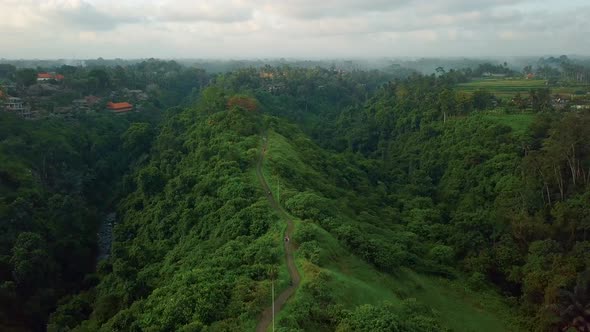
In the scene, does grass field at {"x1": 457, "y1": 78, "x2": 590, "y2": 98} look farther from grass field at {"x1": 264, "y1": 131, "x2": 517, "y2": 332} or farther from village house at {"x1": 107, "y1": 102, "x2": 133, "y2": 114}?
village house at {"x1": 107, "y1": 102, "x2": 133, "y2": 114}

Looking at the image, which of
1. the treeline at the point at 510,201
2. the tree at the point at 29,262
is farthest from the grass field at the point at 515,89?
the tree at the point at 29,262

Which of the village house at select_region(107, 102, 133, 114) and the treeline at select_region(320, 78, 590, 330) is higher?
the village house at select_region(107, 102, 133, 114)

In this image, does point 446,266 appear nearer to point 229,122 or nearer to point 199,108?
point 229,122

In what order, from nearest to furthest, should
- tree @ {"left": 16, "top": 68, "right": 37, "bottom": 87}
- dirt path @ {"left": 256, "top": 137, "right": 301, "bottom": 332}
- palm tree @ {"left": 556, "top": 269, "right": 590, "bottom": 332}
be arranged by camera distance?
dirt path @ {"left": 256, "top": 137, "right": 301, "bottom": 332} < palm tree @ {"left": 556, "top": 269, "right": 590, "bottom": 332} < tree @ {"left": 16, "top": 68, "right": 37, "bottom": 87}

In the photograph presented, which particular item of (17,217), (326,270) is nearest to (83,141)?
(17,217)

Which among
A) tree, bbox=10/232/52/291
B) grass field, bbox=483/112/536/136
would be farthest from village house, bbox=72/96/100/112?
grass field, bbox=483/112/536/136
